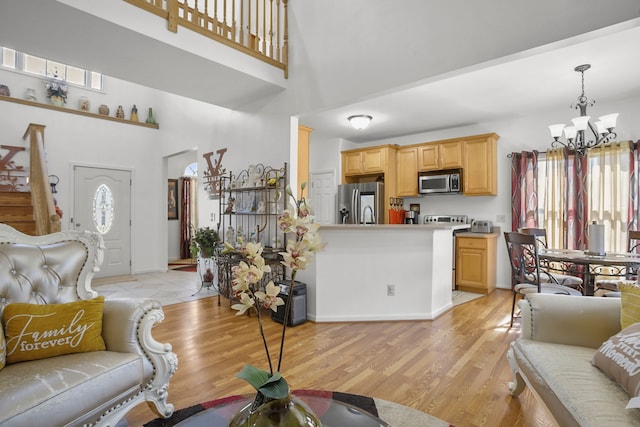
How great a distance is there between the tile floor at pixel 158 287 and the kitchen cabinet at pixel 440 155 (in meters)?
3.92

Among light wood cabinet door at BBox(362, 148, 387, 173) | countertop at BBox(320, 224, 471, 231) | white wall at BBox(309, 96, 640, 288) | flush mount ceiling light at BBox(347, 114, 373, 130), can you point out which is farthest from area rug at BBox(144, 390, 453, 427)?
light wood cabinet door at BBox(362, 148, 387, 173)

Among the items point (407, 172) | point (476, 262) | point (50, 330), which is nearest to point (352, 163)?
point (407, 172)

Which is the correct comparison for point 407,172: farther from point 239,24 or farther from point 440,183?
point 239,24

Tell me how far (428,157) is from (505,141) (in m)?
1.13

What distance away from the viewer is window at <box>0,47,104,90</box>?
5.27 meters

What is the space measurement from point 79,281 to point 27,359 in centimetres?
58

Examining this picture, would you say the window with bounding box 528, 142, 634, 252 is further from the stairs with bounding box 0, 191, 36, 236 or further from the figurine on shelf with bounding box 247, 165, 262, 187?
the stairs with bounding box 0, 191, 36, 236

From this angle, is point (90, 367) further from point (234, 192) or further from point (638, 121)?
point (638, 121)

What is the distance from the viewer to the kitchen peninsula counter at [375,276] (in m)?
3.48

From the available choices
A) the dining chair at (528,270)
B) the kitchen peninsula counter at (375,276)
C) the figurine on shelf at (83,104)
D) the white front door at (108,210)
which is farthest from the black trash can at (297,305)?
the figurine on shelf at (83,104)

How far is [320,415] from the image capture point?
4.01 ft

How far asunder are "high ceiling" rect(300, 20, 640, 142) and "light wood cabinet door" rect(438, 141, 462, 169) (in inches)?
13.8

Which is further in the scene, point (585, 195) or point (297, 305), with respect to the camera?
point (585, 195)

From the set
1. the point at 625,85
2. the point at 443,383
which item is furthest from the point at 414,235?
the point at 625,85
